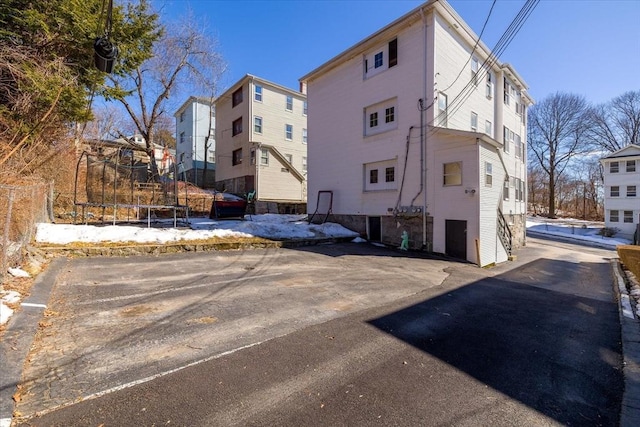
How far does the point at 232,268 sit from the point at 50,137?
23.9 ft

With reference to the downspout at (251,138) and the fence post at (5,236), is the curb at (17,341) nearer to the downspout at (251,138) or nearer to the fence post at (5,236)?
the fence post at (5,236)

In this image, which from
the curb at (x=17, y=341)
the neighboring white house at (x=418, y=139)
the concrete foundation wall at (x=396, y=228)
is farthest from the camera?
the concrete foundation wall at (x=396, y=228)

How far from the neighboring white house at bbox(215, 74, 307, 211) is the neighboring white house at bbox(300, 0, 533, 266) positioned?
6184 millimetres

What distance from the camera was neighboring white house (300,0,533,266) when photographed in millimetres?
12852

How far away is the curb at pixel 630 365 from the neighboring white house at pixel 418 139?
651 cm

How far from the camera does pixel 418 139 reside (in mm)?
14023

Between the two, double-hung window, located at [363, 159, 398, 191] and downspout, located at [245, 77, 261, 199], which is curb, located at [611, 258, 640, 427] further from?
downspout, located at [245, 77, 261, 199]

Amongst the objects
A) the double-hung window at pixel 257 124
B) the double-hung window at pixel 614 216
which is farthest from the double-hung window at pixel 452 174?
the double-hung window at pixel 614 216

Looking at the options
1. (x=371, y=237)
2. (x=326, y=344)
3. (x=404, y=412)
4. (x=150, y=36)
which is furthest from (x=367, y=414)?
(x=371, y=237)

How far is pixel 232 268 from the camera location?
27.2 feet

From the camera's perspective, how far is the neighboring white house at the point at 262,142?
24.5 m

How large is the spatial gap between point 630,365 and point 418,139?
37.8 ft

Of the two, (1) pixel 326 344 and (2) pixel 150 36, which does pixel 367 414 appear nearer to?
(1) pixel 326 344

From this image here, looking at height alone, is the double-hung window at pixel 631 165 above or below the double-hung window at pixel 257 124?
below
